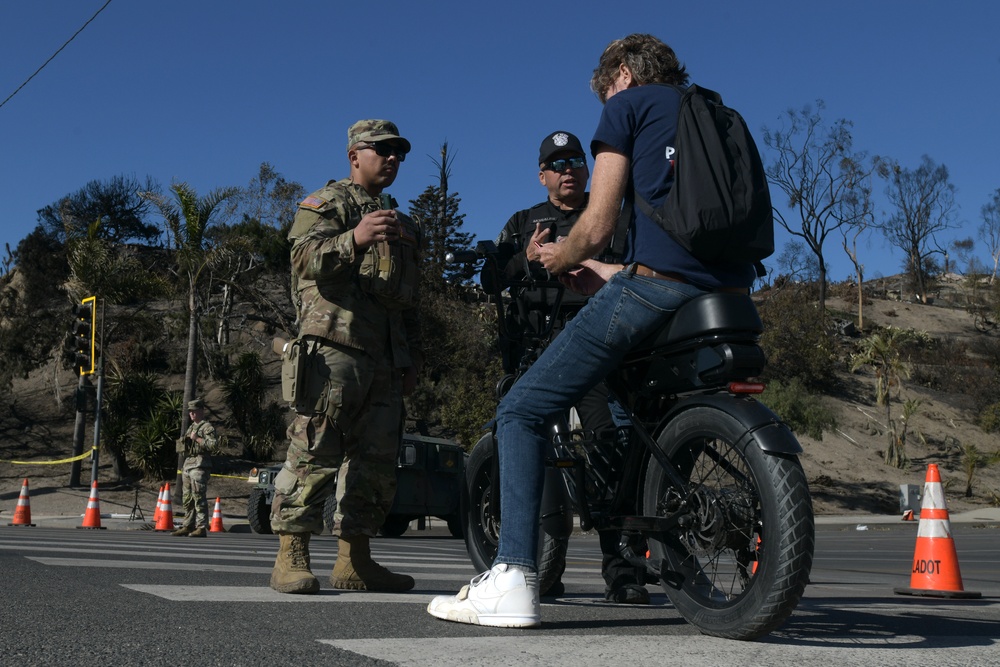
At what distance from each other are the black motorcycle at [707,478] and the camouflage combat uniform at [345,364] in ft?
3.49

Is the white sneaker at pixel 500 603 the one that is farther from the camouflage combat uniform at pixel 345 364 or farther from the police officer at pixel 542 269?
the camouflage combat uniform at pixel 345 364

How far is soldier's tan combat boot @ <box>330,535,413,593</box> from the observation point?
4551 mm

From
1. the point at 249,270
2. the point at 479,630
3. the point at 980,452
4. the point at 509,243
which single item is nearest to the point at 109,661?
the point at 479,630

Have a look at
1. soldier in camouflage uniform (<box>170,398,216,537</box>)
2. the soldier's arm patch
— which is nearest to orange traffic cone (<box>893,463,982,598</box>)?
the soldier's arm patch

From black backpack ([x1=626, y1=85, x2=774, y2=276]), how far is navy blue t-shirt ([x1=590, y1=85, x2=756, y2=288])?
0.18 feet

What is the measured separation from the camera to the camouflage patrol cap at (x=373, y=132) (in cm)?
492

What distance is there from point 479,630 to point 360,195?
2.44 meters

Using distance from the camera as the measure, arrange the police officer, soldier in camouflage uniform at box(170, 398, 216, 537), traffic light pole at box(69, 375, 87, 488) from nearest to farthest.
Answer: the police officer
soldier in camouflage uniform at box(170, 398, 216, 537)
traffic light pole at box(69, 375, 87, 488)

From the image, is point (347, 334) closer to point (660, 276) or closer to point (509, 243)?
point (509, 243)

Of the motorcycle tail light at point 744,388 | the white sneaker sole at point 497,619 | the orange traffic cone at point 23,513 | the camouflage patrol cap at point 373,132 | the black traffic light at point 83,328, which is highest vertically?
the black traffic light at point 83,328

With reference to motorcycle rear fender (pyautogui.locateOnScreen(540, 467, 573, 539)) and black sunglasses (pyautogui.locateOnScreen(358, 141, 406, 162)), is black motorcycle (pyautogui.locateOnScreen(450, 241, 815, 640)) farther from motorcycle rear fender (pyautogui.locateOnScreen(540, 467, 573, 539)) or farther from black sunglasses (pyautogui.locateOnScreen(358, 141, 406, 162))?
black sunglasses (pyautogui.locateOnScreen(358, 141, 406, 162))

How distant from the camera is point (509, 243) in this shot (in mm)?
4699

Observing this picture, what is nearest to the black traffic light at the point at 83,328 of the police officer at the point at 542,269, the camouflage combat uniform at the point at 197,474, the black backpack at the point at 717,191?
the camouflage combat uniform at the point at 197,474

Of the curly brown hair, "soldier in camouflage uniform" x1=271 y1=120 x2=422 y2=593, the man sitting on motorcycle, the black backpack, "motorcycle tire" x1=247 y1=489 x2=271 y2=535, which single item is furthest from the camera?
"motorcycle tire" x1=247 y1=489 x2=271 y2=535
